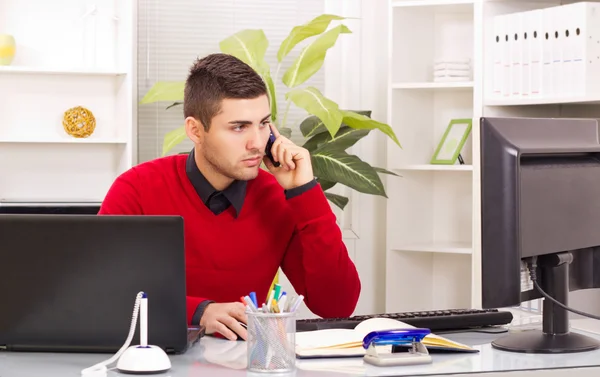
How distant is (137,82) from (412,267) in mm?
1519

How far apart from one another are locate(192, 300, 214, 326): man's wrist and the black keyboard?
0.69ft

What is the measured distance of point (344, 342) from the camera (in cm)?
164

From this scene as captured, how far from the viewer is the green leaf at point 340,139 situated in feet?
11.9

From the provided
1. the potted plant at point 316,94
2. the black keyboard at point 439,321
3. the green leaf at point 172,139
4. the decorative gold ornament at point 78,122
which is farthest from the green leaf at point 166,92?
the black keyboard at point 439,321

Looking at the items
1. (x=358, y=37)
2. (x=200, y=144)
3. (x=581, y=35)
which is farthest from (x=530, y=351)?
(x=358, y=37)

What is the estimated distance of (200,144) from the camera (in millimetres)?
2283

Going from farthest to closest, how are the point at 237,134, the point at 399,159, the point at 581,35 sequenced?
the point at 399,159
the point at 581,35
the point at 237,134

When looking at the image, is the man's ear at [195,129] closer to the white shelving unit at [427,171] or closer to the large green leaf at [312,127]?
the large green leaf at [312,127]

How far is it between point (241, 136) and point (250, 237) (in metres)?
0.27

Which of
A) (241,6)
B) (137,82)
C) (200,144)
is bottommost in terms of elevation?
(200,144)

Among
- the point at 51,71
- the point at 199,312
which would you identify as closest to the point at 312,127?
the point at 51,71

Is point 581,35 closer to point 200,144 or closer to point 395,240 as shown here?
point 395,240

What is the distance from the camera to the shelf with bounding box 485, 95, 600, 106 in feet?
10.8

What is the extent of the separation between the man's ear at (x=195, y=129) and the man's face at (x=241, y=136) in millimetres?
81
